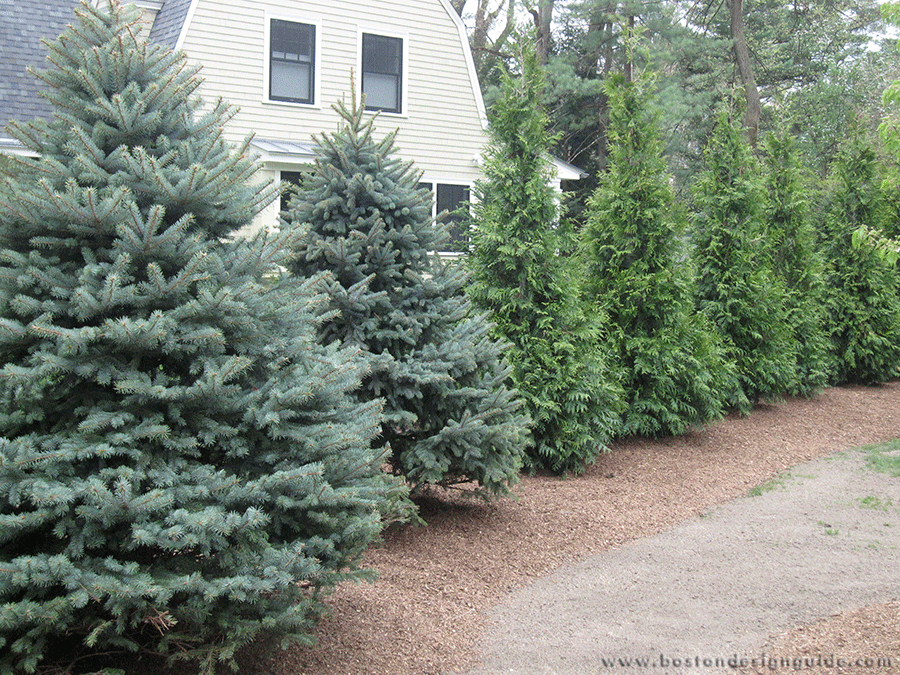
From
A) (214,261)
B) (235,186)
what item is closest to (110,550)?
(214,261)

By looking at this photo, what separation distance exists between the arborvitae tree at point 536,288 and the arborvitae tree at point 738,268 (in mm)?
3730

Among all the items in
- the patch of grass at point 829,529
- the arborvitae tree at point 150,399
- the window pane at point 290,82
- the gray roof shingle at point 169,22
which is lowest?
the patch of grass at point 829,529

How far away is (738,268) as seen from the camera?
10477 mm

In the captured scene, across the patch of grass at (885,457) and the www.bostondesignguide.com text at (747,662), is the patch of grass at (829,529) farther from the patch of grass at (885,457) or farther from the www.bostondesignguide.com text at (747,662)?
the www.bostondesignguide.com text at (747,662)

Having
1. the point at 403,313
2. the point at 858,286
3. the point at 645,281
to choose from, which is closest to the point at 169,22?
the point at 645,281

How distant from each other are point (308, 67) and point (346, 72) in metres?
0.70

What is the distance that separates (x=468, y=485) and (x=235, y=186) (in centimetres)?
407

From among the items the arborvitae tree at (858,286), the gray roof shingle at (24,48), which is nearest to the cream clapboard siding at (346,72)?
the gray roof shingle at (24,48)

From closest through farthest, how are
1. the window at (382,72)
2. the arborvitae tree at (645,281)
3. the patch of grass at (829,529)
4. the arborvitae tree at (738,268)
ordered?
1. the patch of grass at (829,529)
2. the arborvitae tree at (645,281)
3. the arborvitae tree at (738,268)
4. the window at (382,72)

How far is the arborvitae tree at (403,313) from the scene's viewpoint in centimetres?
525

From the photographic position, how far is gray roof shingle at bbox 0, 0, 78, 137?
11812 mm

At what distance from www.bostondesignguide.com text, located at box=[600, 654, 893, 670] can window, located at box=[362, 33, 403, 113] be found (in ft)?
40.4

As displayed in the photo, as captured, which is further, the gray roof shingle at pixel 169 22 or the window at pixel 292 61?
the window at pixel 292 61

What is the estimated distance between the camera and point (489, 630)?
13.7 ft
